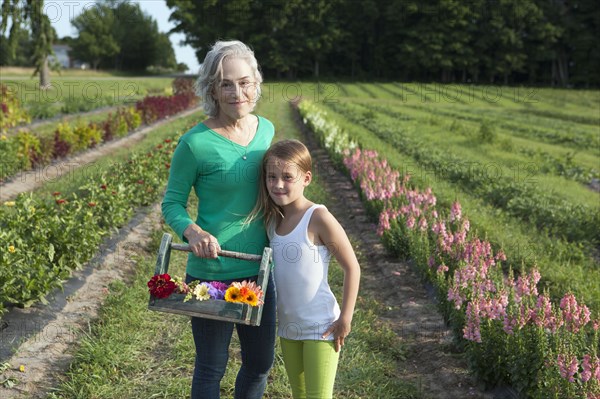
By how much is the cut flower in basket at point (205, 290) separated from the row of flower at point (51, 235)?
260 cm

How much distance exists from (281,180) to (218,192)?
0.25m

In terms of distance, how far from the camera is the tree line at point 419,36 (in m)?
54.9

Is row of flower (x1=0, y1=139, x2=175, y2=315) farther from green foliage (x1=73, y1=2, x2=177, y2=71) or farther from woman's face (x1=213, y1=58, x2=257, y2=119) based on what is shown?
green foliage (x1=73, y1=2, x2=177, y2=71)

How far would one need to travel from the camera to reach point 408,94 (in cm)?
3953

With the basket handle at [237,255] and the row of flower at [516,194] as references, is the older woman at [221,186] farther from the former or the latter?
the row of flower at [516,194]

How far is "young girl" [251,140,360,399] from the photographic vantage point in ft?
7.48

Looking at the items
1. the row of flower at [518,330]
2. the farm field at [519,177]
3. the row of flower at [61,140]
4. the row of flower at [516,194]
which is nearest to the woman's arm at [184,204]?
the row of flower at [518,330]

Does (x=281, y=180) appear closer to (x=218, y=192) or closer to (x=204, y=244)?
(x=218, y=192)

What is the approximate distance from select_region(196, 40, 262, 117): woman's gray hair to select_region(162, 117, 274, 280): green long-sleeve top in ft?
0.40

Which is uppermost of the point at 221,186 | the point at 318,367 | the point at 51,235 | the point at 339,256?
the point at 221,186

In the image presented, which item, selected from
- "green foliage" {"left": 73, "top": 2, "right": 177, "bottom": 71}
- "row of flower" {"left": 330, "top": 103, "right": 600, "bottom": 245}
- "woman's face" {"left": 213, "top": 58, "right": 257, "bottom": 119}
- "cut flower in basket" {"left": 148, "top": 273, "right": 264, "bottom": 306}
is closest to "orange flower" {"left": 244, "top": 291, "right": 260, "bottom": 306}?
"cut flower in basket" {"left": 148, "top": 273, "right": 264, "bottom": 306}

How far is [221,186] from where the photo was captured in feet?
7.35

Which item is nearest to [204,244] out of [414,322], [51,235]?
Answer: [414,322]

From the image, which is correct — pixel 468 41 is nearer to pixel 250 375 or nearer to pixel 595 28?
pixel 595 28
